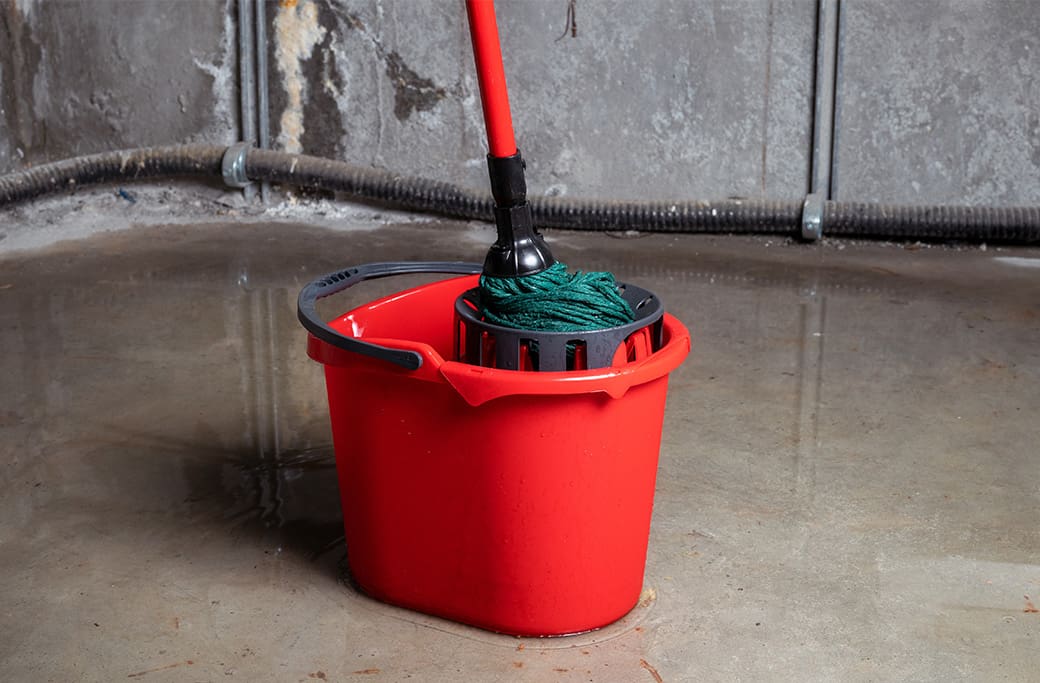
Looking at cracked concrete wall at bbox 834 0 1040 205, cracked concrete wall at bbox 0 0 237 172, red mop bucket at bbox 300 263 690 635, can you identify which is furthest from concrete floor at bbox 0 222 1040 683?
cracked concrete wall at bbox 0 0 237 172

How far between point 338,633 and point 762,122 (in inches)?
108

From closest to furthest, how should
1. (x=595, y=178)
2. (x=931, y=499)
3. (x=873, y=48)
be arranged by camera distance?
(x=931, y=499), (x=873, y=48), (x=595, y=178)

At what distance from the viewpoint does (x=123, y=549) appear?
1.71 m

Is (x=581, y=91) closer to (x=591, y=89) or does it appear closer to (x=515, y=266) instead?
(x=591, y=89)

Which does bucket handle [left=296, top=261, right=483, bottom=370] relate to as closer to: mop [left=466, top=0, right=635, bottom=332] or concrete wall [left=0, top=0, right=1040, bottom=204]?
mop [left=466, top=0, right=635, bottom=332]

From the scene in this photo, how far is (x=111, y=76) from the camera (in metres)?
4.04

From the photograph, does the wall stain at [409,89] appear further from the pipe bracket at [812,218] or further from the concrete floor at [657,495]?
the pipe bracket at [812,218]

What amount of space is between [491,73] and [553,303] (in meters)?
0.28

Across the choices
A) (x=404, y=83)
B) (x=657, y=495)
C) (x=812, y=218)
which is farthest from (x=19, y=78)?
(x=657, y=495)

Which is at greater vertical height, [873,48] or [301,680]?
[873,48]

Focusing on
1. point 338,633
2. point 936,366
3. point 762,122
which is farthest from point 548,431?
point 762,122

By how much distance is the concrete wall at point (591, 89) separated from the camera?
363cm

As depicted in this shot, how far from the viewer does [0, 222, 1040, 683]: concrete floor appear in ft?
4.79

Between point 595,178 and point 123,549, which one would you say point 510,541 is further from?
point 595,178
